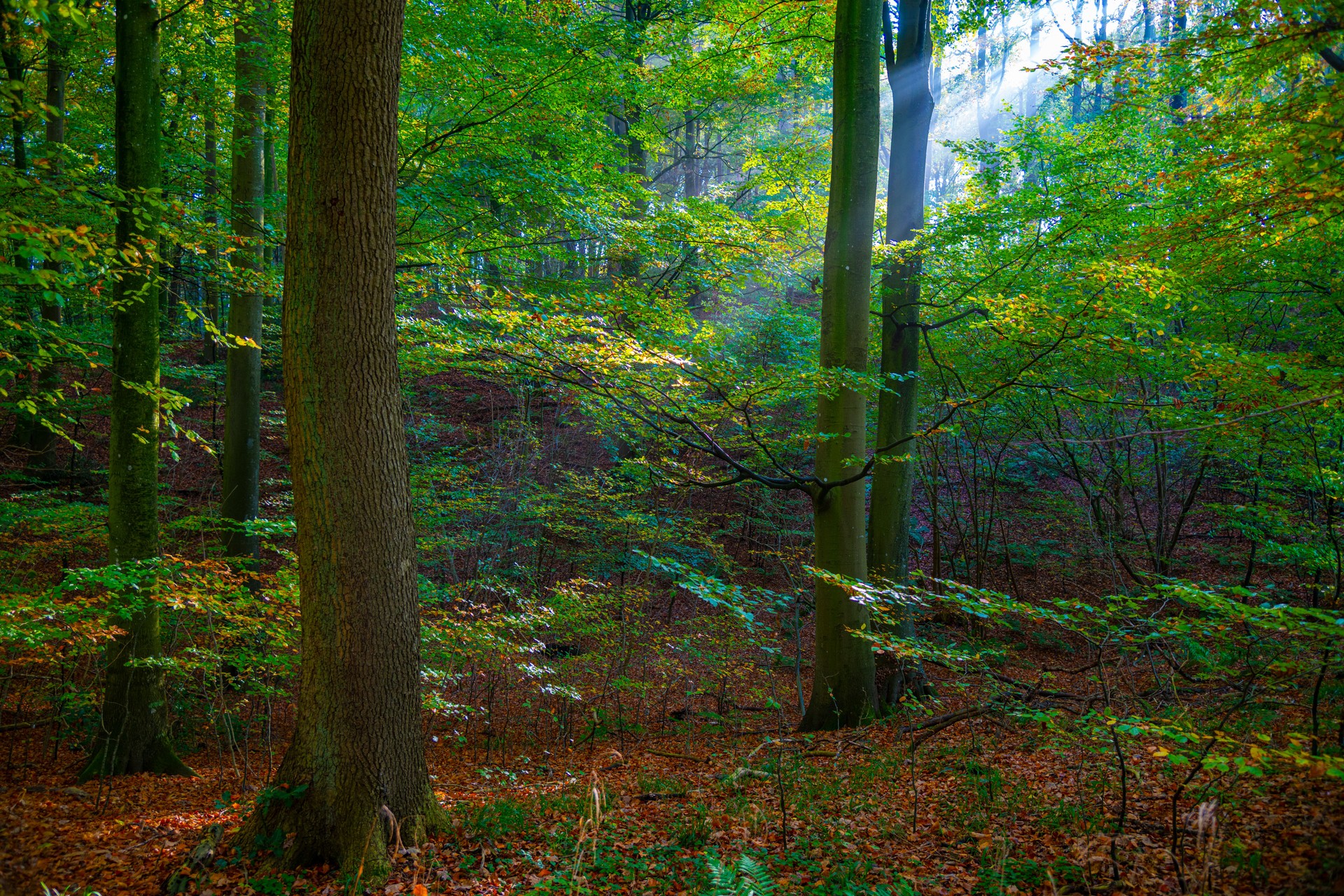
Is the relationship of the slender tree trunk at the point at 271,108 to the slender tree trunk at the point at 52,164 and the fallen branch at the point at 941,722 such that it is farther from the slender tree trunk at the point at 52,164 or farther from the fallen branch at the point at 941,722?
the fallen branch at the point at 941,722

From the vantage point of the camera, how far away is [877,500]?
26.8 ft

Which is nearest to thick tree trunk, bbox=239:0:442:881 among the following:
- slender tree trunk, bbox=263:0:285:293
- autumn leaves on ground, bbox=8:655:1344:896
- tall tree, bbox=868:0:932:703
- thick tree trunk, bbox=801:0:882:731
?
autumn leaves on ground, bbox=8:655:1344:896

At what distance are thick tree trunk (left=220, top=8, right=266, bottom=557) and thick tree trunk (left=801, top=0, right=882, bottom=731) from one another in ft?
22.3

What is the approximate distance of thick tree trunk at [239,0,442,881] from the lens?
342 cm

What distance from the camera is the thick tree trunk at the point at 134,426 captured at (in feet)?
17.9

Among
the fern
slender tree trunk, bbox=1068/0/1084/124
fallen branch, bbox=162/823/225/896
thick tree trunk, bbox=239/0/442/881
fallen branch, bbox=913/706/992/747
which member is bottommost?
fallen branch, bbox=913/706/992/747

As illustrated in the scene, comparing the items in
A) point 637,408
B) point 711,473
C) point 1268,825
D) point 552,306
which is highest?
point 552,306

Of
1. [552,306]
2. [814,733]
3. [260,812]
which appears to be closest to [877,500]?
[814,733]

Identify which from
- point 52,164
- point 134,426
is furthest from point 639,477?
point 52,164

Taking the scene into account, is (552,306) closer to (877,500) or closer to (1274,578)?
(877,500)

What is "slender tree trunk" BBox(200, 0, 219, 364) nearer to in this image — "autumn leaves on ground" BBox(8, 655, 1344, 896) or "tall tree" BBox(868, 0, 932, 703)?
"autumn leaves on ground" BBox(8, 655, 1344, 896)

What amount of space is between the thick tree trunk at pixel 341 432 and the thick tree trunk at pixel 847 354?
4439mm

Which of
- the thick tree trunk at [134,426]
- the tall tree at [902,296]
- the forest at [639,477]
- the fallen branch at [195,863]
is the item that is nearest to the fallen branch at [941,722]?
the forest at [639,477]

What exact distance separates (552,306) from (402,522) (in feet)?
10.4
